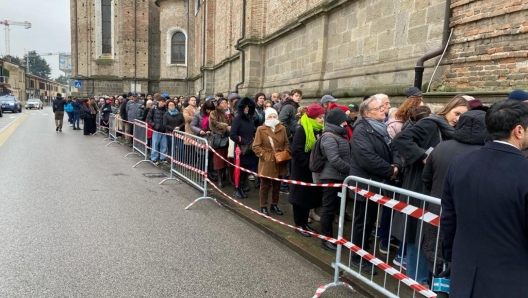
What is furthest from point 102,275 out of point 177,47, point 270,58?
point 177,47

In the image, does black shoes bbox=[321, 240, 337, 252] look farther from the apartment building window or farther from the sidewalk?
the apartment building window

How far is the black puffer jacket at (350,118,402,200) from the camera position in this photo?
13.1 ft

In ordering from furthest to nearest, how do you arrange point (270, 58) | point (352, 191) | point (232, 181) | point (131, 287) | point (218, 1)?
point (218, 1)
point (270, 58)
point (232, 181)
point (352, 191)
point (131, 287)

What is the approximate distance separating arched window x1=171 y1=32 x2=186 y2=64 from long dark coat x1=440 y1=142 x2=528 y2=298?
3645cm

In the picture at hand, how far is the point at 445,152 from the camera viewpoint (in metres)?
3.00

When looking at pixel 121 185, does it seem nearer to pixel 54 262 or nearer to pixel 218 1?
pixel 54 262

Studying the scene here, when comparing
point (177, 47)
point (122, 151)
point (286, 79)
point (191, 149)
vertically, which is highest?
point (177, 47)

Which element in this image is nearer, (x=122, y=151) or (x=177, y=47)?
(x=122, y=151)

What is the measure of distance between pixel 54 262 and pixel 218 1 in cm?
2208

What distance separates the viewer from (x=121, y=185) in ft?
26.3

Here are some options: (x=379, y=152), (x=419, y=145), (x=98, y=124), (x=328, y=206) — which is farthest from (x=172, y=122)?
(x=98, y=124)

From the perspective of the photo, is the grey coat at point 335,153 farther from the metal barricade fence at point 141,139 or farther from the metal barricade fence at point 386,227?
the metal barricade fence at point 141,139

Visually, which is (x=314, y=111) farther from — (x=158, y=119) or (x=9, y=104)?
(x=9, y=104)

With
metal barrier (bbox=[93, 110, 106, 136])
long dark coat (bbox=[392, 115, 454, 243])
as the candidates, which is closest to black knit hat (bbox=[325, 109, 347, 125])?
long dark coat (bbox=[392, 115, 454, 243])
